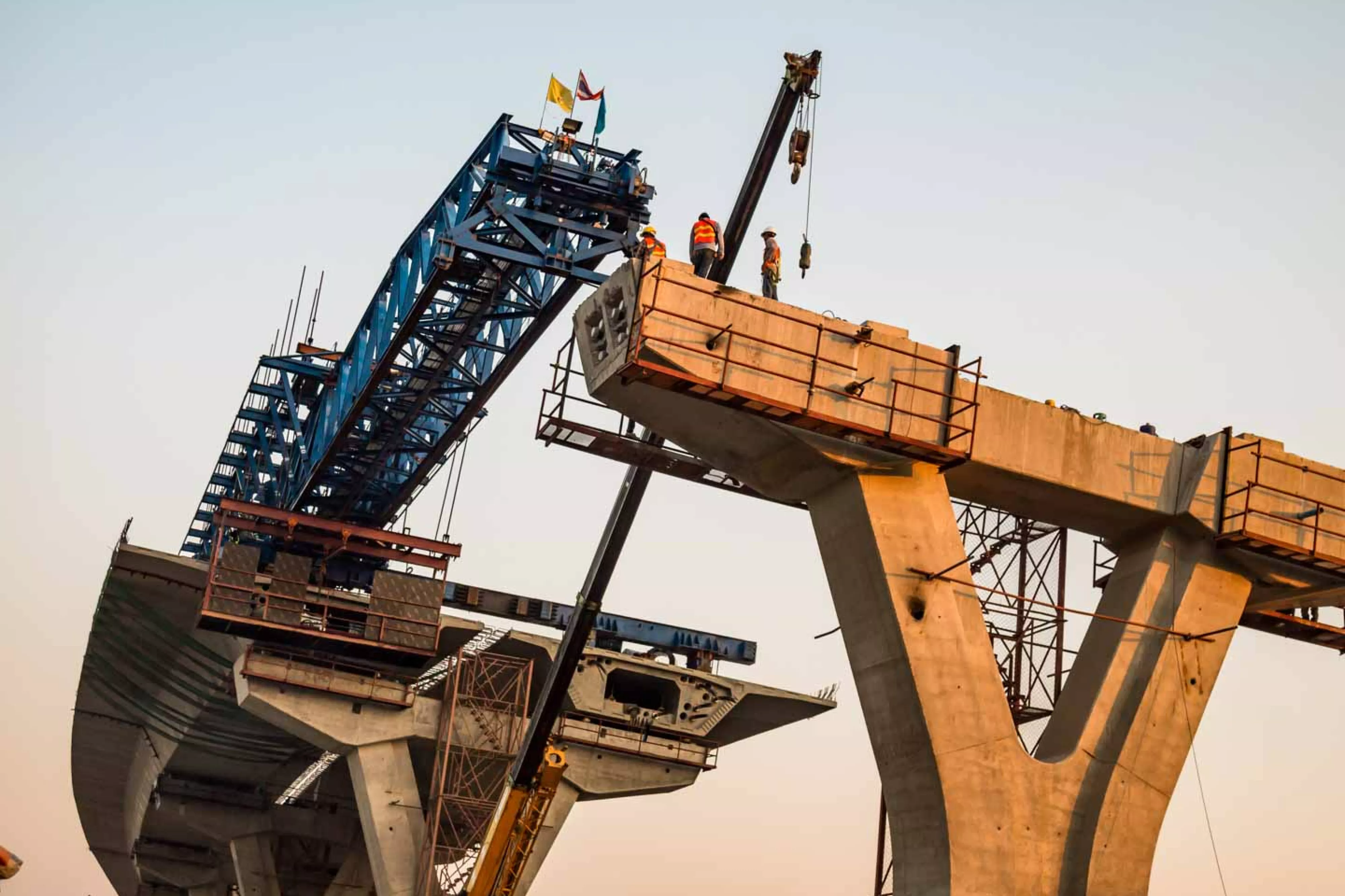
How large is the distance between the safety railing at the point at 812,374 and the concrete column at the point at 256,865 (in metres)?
44.0

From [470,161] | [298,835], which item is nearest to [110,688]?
[298,835]

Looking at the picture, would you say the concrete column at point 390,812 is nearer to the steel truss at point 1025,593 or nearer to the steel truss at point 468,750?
the steel truss at point 468,750

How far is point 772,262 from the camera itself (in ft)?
82.4

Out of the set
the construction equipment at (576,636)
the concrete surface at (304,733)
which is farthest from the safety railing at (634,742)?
the construction equipment at (576,636)

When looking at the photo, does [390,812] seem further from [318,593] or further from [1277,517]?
[1277,517]

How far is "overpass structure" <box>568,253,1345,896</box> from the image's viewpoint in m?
21.7

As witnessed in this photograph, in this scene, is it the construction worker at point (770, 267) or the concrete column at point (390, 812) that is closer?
the construction worker at point (770, 267)

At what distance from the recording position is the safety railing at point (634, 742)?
4844 centimetres

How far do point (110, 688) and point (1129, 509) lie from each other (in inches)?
1852

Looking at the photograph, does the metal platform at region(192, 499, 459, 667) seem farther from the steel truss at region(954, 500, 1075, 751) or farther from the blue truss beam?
the steel truss at region(954, 500, 1075, 751)

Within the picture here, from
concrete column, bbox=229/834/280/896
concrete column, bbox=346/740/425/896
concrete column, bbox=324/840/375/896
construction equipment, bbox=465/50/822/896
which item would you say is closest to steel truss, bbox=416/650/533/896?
concrete column, bbox=346/740/425/896

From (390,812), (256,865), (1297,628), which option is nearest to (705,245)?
(1297,628)

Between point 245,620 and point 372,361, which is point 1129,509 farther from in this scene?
point 245,620

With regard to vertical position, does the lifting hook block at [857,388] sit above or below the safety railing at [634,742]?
above
